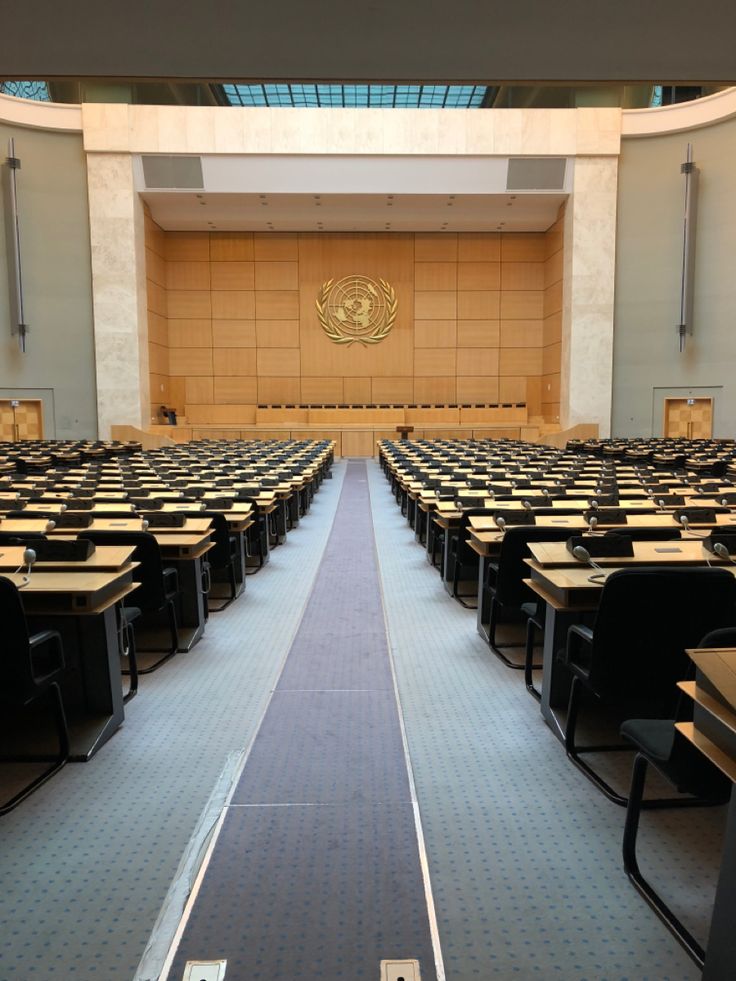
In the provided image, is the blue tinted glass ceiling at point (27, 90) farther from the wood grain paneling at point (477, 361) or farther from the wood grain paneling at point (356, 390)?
the wood grain paneling at point (477, 361)

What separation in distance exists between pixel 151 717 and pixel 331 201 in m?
21.3

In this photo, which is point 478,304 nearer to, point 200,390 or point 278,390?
point 278,390

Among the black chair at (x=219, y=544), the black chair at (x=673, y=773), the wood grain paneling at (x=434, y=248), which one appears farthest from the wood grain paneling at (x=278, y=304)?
the black chair at (x=673, y=773)

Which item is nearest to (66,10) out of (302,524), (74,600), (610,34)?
(610,34)

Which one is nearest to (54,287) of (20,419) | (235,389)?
(20,419)

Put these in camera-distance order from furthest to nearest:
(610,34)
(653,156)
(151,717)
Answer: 1. (653,156)
2. (151,717)
3. (610,34)

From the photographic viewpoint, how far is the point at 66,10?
2479 millimetres

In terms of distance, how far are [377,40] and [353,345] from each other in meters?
23.3

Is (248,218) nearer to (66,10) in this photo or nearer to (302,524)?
(302,524)

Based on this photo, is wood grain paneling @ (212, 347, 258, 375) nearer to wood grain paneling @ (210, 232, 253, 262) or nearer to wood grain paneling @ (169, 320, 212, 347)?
wood grain paneling @ (169, 320, 212, 347)

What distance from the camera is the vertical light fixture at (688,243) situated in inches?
806

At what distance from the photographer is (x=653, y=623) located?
2.60 m

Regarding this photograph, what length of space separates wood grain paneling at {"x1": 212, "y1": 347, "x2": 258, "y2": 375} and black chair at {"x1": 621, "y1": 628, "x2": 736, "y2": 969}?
24637 millimetres

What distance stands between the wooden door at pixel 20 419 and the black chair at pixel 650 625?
71.8ft
